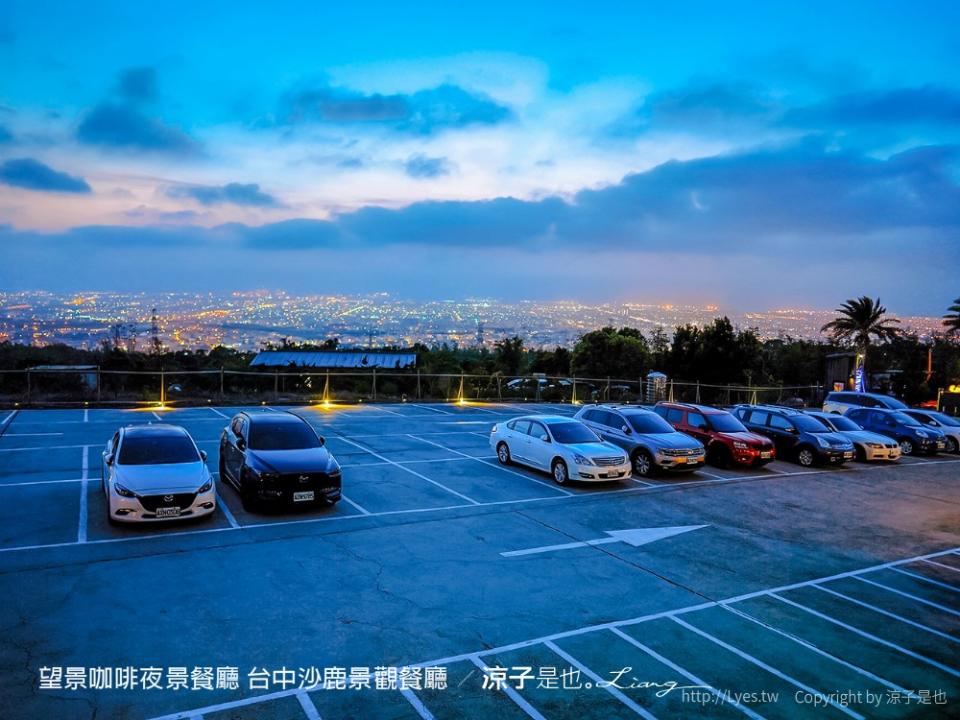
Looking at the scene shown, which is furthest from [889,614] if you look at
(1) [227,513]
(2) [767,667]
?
(1) [227,513]

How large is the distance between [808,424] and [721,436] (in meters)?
4.28

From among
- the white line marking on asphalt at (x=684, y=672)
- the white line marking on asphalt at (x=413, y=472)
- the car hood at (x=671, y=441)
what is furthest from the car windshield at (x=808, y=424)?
the white line marking on asphalt at (x=684, y=672)

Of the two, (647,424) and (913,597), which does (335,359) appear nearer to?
(647,424)

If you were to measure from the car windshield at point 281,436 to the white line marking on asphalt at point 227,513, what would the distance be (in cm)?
115

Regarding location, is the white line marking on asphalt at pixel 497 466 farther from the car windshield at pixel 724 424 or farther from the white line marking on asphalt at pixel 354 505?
the car windshield at pixel 724 424

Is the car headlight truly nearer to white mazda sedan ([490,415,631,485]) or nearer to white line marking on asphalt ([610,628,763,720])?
white line marking on asphalt ([610,628,763,720])

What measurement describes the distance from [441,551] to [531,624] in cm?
274

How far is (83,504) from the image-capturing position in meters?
11.3

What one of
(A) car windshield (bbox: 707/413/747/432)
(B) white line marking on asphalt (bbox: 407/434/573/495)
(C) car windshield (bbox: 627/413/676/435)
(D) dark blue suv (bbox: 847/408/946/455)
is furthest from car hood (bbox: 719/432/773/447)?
(D) dark blue suv (bbox: 847/408/946/455)

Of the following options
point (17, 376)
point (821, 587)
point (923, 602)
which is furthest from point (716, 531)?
point (17, 376)

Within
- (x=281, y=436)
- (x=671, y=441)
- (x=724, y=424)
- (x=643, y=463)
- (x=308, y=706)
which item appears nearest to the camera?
(x=308, y=706)

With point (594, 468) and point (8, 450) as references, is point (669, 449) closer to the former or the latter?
point (594, 468)

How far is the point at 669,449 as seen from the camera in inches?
626

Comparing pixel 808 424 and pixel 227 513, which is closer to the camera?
pixel 227 513
